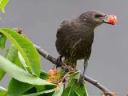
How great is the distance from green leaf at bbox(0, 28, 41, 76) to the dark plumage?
0.65 meters

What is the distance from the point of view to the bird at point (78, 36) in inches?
73.5

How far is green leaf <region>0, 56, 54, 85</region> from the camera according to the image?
3.28 ft

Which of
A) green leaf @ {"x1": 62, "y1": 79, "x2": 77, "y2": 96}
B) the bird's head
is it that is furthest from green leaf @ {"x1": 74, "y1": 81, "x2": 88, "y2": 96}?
the bird's head

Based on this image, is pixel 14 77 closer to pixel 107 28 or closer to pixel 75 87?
pixel 75 87

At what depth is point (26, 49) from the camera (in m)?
1.08

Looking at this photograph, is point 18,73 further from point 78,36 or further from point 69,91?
point 78,36

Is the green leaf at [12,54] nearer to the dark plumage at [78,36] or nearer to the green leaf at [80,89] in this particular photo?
the green leaf at [80,89]

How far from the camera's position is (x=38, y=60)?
109 cm

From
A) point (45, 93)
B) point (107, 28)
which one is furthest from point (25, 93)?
point (107, 28)

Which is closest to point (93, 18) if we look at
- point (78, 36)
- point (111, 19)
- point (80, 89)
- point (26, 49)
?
point (78, 36)

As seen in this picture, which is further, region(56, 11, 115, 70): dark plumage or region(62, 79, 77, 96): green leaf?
region(56, 11, 115, 70): dark plumage

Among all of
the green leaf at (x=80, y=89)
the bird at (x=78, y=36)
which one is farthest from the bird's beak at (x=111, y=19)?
the green leaf at (x=80, y=89)

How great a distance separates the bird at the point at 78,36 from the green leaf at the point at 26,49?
0.64m

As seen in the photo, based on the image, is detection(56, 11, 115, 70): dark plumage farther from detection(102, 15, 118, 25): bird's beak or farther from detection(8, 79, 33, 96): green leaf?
detection(8, 79, 33, 96): green leaf
